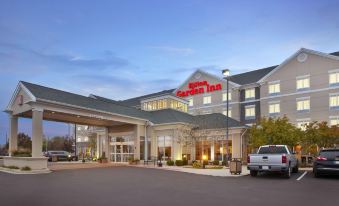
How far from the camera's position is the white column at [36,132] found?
22.4 meters

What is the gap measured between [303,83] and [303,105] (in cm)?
283

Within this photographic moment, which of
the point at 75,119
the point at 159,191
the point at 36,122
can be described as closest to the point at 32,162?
the point at 36,122

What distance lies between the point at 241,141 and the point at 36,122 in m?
19.6

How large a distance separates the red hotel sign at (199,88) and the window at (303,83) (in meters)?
12.3

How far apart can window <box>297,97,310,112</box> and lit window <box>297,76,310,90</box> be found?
4.96ft

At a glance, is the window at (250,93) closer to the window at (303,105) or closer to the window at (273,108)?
the window at (273,108)

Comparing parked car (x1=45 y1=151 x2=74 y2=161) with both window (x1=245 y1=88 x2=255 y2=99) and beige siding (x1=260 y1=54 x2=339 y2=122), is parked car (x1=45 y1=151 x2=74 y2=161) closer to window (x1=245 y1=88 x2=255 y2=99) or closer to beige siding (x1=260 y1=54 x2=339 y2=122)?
window (x1=245 y1=88 x2=255 y2=99)

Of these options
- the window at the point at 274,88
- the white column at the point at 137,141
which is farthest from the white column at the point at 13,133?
the window at the point at 274,88

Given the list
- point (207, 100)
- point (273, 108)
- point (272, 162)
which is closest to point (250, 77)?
point (273, 108)

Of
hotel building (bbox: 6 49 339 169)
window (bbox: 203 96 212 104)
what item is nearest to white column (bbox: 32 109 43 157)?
hotel building (bbox: 6 49 339 169)

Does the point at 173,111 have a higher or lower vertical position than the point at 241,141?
higher

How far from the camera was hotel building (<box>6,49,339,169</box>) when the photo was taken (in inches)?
1018

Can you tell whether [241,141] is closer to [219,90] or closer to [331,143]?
[331,143]

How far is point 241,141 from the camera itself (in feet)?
107
